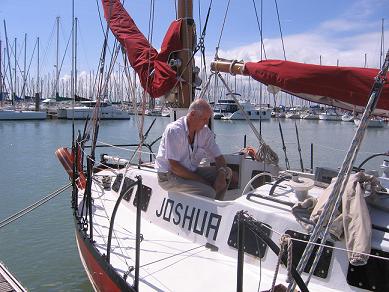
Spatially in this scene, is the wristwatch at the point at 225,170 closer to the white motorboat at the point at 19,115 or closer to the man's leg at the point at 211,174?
the man's leg at the point at 211,174

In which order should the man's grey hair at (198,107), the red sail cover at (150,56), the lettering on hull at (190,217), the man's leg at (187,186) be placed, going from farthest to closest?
the red sail cover at (150,56) → the man's leg at (187,186) → the man's grey hair at (198,107) → the lettering on hull at (190,217)

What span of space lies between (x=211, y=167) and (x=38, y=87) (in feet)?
254

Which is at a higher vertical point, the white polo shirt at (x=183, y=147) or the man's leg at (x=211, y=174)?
the white polo shirt at (x=183, y=147)

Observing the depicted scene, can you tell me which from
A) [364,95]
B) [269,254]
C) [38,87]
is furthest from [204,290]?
[38,87]

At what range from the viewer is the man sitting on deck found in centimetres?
517

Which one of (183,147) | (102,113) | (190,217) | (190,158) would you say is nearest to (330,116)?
(102,113)

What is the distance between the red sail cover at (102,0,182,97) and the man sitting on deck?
1513 mm

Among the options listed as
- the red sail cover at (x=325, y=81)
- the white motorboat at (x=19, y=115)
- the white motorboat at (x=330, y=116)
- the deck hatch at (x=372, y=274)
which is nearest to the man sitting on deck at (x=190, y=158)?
the red sail cover at (x=325, y=81)

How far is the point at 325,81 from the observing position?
421 cm

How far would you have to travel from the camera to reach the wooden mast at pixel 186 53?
7.11 metres

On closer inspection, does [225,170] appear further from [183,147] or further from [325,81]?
[325,81]

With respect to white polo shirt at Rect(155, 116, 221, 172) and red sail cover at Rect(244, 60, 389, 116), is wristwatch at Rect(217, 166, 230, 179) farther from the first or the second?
red sail cover at Rect(244, 60, 389, 116)

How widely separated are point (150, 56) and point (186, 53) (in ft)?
1.95

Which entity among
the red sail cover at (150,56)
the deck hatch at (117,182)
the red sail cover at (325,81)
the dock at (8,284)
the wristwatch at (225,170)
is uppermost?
the red sail cover at (150,56)
